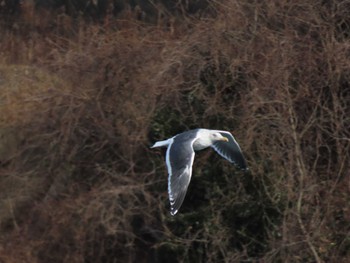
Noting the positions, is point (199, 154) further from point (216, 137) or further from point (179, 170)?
point (179, 170)

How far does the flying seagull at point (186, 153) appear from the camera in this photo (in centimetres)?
792

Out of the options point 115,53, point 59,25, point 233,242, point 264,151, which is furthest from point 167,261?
point 59,25

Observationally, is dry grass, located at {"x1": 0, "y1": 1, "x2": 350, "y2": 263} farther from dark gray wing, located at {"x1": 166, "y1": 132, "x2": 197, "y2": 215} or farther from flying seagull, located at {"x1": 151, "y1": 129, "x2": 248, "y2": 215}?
dark gray wing, located at {"x1": 166, "y1": 132, "x2": 197, "y2": 215}

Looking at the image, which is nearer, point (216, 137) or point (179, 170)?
point (179, 170)

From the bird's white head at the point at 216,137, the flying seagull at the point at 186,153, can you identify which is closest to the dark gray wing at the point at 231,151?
the flying seagull at the point at 186,153

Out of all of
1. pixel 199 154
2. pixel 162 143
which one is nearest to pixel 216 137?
pixel 162 143

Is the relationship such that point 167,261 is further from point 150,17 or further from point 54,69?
point 150,17

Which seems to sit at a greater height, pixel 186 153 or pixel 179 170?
pixel 186 153

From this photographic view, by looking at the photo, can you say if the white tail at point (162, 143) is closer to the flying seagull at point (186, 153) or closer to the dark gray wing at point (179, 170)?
the flying seagull at point (186, 153)

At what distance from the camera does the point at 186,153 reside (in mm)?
7977

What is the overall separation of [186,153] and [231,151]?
2.36ft

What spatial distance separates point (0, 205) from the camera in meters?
9.62

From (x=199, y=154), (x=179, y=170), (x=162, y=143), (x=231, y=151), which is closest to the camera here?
(x=179, y=170)

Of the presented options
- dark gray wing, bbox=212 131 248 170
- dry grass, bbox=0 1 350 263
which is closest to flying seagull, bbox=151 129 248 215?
dark gray wing, bbox=212 131 248 170
